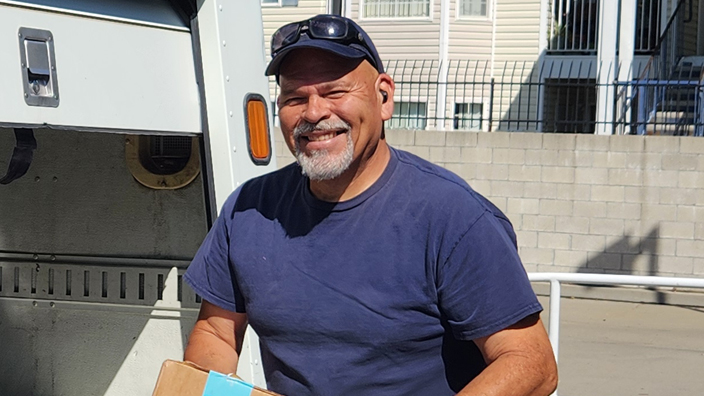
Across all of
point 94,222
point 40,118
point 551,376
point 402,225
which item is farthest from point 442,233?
point 94,222

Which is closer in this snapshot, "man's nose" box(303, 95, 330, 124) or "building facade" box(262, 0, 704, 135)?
"man's nose" box(303, 95, 330, 124)

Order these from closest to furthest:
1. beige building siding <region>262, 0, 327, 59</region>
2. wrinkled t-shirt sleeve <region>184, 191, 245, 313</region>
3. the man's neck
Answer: the man's neck
wrinkled t-shirt sleeve <region>184, 191, 245, 313</region>
beige building siding <region>262, 0, 327, 59</region>

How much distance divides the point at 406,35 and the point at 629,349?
38.3 ft

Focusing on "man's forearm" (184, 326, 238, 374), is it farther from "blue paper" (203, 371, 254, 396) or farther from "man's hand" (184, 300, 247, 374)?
"blue paper" (203, 371, 254, 396)

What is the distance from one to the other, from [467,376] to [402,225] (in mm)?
345

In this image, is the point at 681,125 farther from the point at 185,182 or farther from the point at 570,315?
the point at 185,182

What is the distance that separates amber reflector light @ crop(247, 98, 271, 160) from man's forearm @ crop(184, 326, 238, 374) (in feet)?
2.98

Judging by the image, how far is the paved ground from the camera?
7551 millimetres

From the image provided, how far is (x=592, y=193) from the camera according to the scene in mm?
11930

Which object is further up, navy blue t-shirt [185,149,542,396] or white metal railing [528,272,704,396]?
navy blue t-shirt [185,149,542,396]

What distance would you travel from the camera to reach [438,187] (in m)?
2.03

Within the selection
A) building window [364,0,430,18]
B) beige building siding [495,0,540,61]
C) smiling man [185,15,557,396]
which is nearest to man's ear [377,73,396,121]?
smiling man [185,15,557,396]

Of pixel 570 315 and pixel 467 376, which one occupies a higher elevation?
pixel 467 376

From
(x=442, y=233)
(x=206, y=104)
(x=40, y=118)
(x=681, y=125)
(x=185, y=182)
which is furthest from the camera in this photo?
(x=681, y=125)
